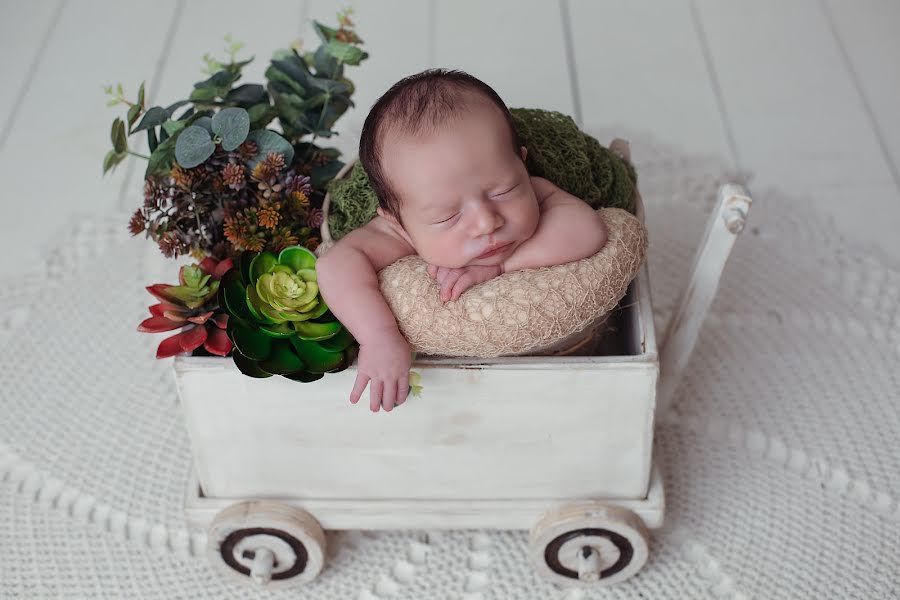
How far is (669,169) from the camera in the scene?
56.1 inches

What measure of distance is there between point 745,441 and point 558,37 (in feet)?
2.89

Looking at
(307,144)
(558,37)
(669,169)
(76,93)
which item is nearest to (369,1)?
(558,37)

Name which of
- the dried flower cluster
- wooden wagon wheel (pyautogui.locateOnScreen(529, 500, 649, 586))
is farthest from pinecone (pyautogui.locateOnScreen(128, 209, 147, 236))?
wooden wagon wheel (pyautogui.locateOnScreen(529, 500, 649, 586))

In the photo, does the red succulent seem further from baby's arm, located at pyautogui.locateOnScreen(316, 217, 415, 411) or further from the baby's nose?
the baby's nose

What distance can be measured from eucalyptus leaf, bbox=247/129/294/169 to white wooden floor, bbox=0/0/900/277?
20.6 inches

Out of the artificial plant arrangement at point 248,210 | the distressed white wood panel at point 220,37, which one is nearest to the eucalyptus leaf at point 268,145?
the artificial plant arrangement at point 248,210

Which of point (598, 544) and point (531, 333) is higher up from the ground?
point (531, 333)

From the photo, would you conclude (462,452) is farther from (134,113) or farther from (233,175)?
(134,113)

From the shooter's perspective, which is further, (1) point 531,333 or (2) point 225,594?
(2) point 225,594

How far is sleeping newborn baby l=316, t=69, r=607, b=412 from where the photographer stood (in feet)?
2.53

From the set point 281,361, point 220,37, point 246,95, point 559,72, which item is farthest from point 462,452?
point 220,37

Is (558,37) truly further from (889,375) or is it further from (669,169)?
(889,375)

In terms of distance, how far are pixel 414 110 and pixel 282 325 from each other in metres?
0.21

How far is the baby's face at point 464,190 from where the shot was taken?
767 millimetres
